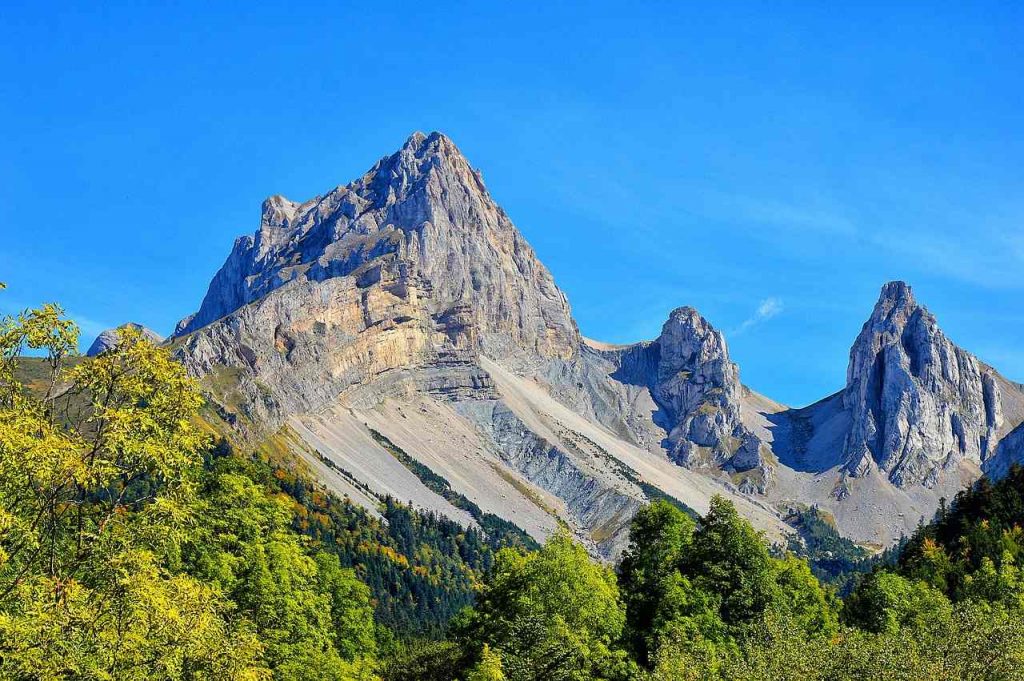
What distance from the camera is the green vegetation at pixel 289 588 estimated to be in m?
23.1

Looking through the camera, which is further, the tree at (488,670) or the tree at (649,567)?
the tree at (649,567)

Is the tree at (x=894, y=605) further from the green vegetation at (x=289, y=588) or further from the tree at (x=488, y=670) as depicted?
the tree at (x=488, y=670)

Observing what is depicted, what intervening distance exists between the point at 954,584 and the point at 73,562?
300 feet

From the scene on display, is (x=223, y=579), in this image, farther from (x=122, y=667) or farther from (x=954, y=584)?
(x=954, y=584)

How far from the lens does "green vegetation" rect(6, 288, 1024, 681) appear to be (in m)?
23.1

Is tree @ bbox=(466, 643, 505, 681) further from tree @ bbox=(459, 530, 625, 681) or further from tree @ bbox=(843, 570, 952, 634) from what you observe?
tree @ bbox=(843, 570, 952, 634)

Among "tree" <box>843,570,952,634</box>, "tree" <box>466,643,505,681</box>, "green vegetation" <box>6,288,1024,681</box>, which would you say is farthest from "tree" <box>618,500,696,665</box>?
"tree" <box>843,570,952,634</box>

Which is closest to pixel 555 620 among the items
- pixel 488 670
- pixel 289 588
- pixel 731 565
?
pixel 488 670

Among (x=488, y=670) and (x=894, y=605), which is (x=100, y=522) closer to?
(x=488, y=670)

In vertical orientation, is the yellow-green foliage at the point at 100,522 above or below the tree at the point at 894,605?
below

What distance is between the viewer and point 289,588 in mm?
52281

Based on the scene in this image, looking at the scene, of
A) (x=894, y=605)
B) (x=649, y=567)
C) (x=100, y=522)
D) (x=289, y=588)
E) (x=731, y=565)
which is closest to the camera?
(x=100, y=522)

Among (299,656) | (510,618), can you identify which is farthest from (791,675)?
(299,656)

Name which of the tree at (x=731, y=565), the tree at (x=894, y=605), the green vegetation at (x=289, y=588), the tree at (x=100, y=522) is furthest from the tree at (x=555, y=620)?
the tree at (x=100, y=522)
